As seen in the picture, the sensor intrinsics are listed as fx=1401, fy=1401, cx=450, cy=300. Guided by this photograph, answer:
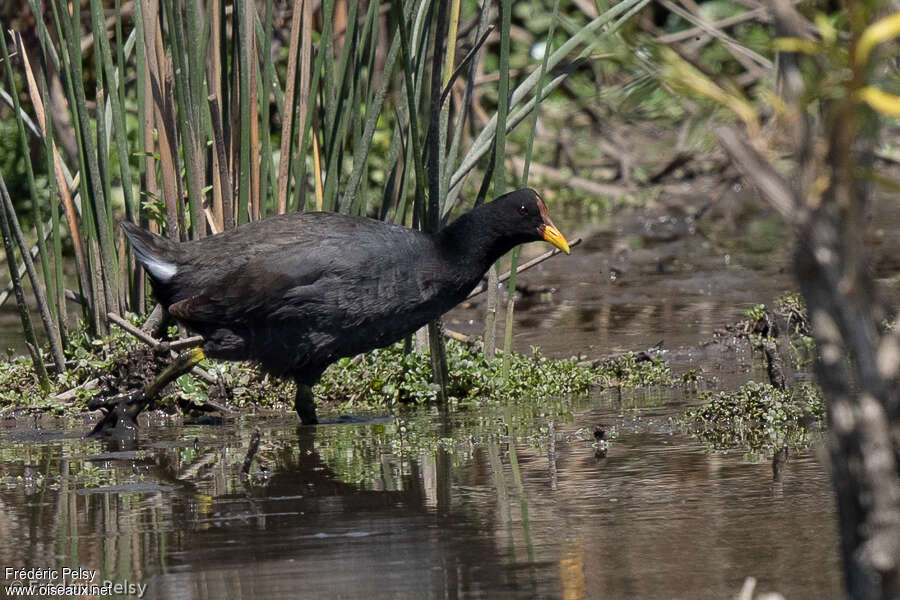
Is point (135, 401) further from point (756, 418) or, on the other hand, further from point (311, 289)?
point (756, 418)

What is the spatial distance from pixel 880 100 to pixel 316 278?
151 inches

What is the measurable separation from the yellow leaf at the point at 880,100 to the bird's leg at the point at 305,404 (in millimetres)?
4100

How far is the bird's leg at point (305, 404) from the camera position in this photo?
6.11 m

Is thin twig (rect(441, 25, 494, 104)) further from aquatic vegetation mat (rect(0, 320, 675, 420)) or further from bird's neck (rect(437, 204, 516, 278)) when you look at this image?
aquatic vegetation mat (rect(0, 320, 675, 420))

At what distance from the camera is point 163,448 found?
Result: 224 inches

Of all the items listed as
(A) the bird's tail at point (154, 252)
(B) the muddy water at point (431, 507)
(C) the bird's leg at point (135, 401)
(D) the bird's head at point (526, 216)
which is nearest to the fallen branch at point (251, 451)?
(B) the muddy water at point (431, 507)

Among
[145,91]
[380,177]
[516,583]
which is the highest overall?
[380,177]

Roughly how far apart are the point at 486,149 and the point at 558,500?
2.37 meters

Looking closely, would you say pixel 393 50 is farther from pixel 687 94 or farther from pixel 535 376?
pixel 687 94

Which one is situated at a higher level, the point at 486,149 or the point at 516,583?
the point at 486,149

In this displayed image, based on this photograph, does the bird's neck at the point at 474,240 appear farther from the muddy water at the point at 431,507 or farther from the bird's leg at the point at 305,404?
the bird's leg at the point at 305,404

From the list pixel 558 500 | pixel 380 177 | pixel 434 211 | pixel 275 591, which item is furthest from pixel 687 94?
pixel 380 177

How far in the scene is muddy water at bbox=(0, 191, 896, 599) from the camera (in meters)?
3.60

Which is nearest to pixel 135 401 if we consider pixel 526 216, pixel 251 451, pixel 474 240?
pixel 251 451
